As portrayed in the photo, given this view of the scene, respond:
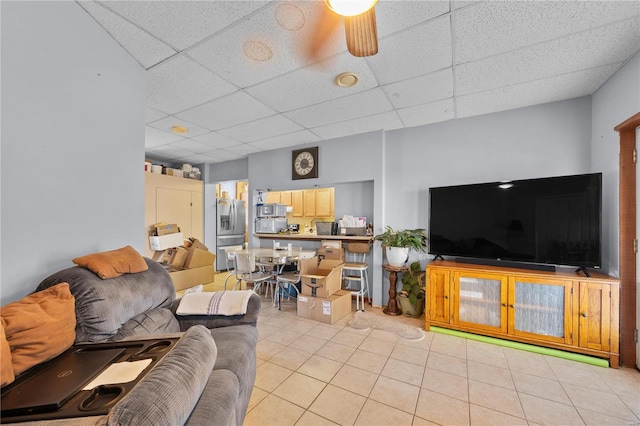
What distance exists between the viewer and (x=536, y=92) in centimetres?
260

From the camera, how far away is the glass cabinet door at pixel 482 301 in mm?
2602

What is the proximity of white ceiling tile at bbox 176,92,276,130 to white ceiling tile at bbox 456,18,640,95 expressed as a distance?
210cm

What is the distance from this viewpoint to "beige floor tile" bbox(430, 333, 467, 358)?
2438 mm

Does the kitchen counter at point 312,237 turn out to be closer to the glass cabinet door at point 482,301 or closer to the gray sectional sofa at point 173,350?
the glass cabinet door at point 482,301

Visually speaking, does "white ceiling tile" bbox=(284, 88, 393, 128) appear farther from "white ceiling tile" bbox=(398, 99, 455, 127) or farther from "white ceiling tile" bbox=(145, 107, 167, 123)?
"white ceiling tile" bbox=(145, 107, 167, 123)

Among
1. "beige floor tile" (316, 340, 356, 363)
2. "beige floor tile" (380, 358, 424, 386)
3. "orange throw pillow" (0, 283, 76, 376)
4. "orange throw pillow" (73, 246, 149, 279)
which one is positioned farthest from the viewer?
"beige floor tile" (316, 340, 356, 363)

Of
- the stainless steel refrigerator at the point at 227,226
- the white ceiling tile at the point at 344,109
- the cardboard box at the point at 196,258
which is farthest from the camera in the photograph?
the stainless steel refrigerator at the point at 227,226

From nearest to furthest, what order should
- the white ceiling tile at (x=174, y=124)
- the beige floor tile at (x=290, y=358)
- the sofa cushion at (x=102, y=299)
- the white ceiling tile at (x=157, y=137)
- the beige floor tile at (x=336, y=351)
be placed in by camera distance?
the sofa cushion at (x=102, y=299) < the beige floor tile at (x=290, y=358) < the beige floor tile at (x=336, y=351) < the white ceiling tile at (x=174, y=124) < the white ceiling tile at (x=157, y=137)

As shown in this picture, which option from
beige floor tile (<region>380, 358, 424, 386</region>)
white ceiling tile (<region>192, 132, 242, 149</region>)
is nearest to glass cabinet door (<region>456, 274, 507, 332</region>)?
beige floor tile (<region>380, 358, 424, 386</region>)

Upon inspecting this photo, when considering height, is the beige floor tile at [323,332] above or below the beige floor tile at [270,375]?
below

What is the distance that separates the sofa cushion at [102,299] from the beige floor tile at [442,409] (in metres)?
1.95

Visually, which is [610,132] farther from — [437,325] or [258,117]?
[258,117]

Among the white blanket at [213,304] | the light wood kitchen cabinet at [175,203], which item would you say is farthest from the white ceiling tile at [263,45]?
the light wood kitchen cabinet at [175,203]

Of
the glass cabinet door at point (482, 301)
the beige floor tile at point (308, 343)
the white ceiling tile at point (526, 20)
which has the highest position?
the white ceiling tile at point (526, 20)
